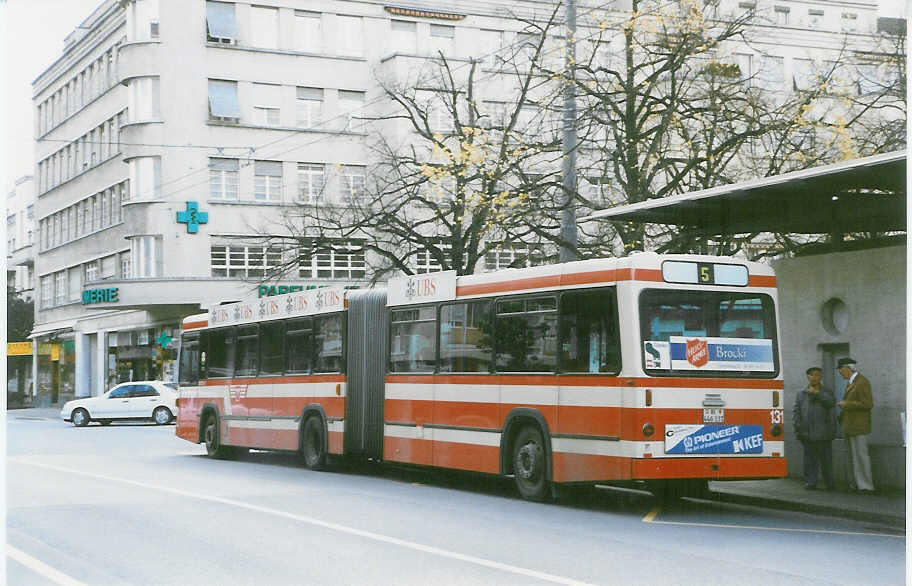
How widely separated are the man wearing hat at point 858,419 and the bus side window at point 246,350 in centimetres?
1110

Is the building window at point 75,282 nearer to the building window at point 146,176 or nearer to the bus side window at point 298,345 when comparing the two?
the building window at point 146,176

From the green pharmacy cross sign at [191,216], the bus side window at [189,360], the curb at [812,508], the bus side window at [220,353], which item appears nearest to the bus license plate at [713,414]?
the curb at [812,508]

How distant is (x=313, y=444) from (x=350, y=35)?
107 ft

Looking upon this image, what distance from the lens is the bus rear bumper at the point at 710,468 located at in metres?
14.2

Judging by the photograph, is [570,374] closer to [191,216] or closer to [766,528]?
[766,528]

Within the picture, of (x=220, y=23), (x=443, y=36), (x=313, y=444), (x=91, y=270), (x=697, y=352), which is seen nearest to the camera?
(x=697, y=352)

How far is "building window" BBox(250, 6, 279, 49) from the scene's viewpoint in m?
50.8

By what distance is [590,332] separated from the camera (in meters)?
14.9

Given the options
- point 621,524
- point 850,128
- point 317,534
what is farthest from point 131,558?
point 850,128

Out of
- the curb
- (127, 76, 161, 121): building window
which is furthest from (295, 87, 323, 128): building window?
the curb

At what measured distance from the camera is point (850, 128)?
83.9 feet

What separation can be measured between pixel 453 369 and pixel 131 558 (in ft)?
23.8

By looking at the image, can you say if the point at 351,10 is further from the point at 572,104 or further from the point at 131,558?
the point at 131,558

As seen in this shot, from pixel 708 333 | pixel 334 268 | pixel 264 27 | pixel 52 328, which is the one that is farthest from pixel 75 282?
pixel 708 333
